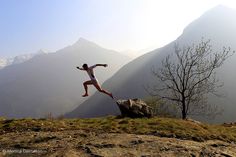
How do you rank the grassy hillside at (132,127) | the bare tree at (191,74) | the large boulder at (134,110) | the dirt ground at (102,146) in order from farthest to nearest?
1. the bare tree at (191,74)
2. the large boulder at (134,110)
3. the grassy hillside at (132,127)
4. the dirt ground at (102,146)

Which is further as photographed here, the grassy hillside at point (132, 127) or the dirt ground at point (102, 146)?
the grassy hillside at point (132, 127)

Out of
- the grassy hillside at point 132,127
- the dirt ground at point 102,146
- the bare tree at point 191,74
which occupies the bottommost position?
the dirt ground at point 102,146

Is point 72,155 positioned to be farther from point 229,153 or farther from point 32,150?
point 229,153

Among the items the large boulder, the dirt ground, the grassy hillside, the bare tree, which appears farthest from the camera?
the bare tree

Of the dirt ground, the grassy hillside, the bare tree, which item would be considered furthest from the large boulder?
the bare tree

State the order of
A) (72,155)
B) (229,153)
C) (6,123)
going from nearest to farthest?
1. (72,155)
2. (229,153)
3. (6,123)

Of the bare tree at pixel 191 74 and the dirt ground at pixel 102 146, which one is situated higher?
the bare tree at pixel 191 74

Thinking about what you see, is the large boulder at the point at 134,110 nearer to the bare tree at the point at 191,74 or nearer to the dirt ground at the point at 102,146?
the dirt ground at the point at 102,146

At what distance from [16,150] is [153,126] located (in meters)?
8.33

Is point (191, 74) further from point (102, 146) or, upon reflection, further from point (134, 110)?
point (102, 146)

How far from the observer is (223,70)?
616ft

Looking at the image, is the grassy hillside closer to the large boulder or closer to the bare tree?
the large boulder

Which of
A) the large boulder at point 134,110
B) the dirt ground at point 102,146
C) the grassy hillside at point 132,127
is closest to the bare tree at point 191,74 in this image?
the large boulder at point 134,110

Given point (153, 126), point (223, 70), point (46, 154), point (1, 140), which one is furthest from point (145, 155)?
point (223, 70)
